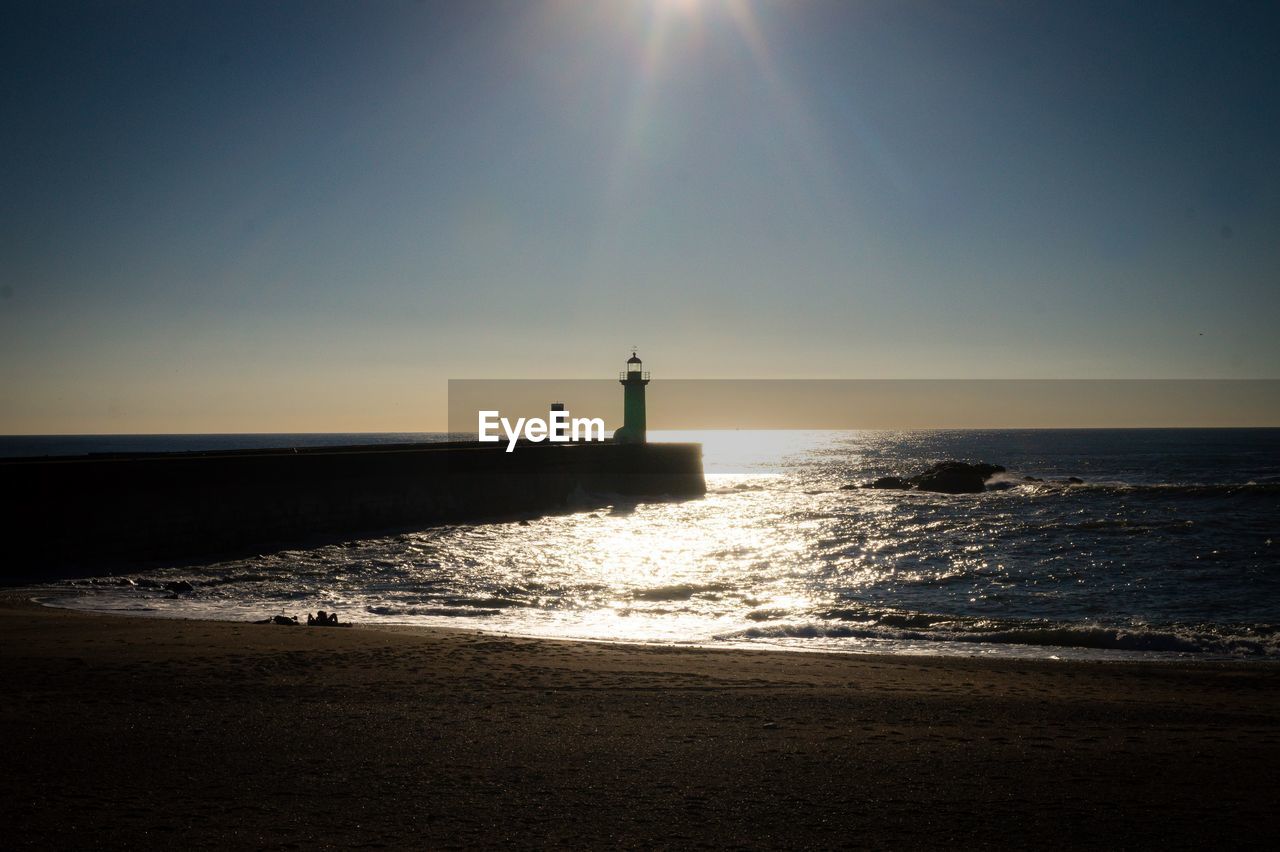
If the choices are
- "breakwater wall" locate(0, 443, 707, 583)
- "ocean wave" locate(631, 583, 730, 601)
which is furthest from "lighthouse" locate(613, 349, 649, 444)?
"ocean wave" locate(631, 583, 730, 601)

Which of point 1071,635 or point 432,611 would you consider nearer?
point 1071,635

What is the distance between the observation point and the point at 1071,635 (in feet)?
39.8

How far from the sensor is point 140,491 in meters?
19.1

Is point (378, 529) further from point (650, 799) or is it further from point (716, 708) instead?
point (650, 799)

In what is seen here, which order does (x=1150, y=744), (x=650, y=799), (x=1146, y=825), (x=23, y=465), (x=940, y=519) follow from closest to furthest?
(x=1146, y=825), (x=650, y=799), (x=1150, y=744), (x=23, y=465), (x=940, y=519)

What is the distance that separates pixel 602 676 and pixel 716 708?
1492 mm

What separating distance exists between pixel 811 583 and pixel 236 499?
1327 cm

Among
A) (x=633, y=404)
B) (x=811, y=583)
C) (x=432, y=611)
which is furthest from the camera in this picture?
(x=633, y=404)

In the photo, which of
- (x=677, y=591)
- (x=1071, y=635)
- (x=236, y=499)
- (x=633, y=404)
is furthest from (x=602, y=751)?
(x=633, y=404)

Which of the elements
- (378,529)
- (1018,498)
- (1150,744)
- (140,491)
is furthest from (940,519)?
(1150,744)

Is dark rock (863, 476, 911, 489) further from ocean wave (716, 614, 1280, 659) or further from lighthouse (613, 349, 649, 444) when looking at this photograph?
ocean wave (716, 614, 1280, 659)

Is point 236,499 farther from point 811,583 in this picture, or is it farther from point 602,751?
point 602,751

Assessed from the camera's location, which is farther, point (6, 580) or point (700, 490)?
point (700, 490)

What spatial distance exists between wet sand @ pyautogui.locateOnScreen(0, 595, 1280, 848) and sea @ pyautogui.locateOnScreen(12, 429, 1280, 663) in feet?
9.37
